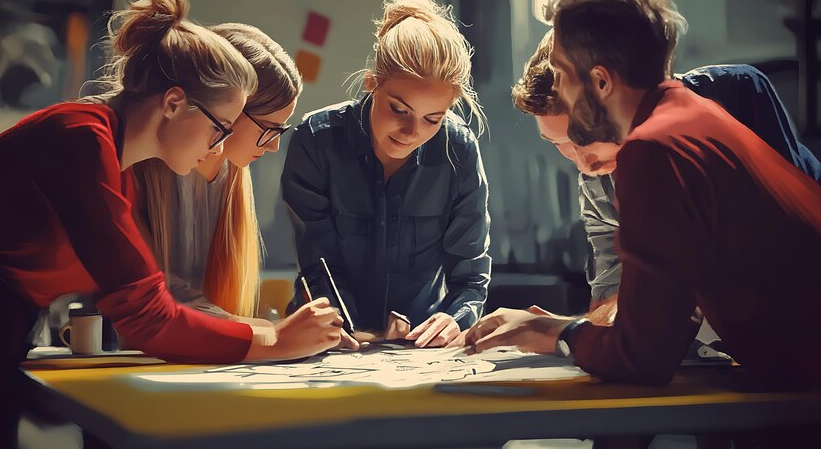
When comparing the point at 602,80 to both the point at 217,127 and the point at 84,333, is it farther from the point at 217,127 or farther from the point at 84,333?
the point at 84,333

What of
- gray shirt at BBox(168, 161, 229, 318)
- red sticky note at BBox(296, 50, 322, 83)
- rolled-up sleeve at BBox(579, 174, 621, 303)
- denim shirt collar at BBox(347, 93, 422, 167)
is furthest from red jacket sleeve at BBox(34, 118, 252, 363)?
rolled-up sleeve at BBox(579, 174, 621, 303)

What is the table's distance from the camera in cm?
96

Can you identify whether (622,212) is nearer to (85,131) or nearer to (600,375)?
(600,375)

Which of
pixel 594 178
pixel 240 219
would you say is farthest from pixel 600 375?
pixel 240 219

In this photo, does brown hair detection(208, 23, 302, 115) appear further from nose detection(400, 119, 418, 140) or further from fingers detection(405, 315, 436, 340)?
fingers detection(405, 315, 436, 340)

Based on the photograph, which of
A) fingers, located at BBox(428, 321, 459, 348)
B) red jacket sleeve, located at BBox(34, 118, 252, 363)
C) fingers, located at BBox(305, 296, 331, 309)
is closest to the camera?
red jacket sleeve, located at BBox(34, 118, 252, 363)

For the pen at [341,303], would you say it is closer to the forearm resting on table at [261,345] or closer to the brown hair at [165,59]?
the forearm resting on table at [261,345]

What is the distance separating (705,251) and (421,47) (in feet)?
2.73

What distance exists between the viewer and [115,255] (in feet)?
4.25

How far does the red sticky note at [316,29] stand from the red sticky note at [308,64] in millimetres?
30

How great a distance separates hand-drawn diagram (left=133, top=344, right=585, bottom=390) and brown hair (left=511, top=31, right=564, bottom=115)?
1.93ft

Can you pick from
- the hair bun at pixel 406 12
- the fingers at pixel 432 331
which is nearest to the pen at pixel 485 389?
the fingers at pixel 432 331

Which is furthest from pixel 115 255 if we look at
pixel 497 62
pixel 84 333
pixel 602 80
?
pixel 497 62

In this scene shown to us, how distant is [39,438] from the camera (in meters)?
1.40
